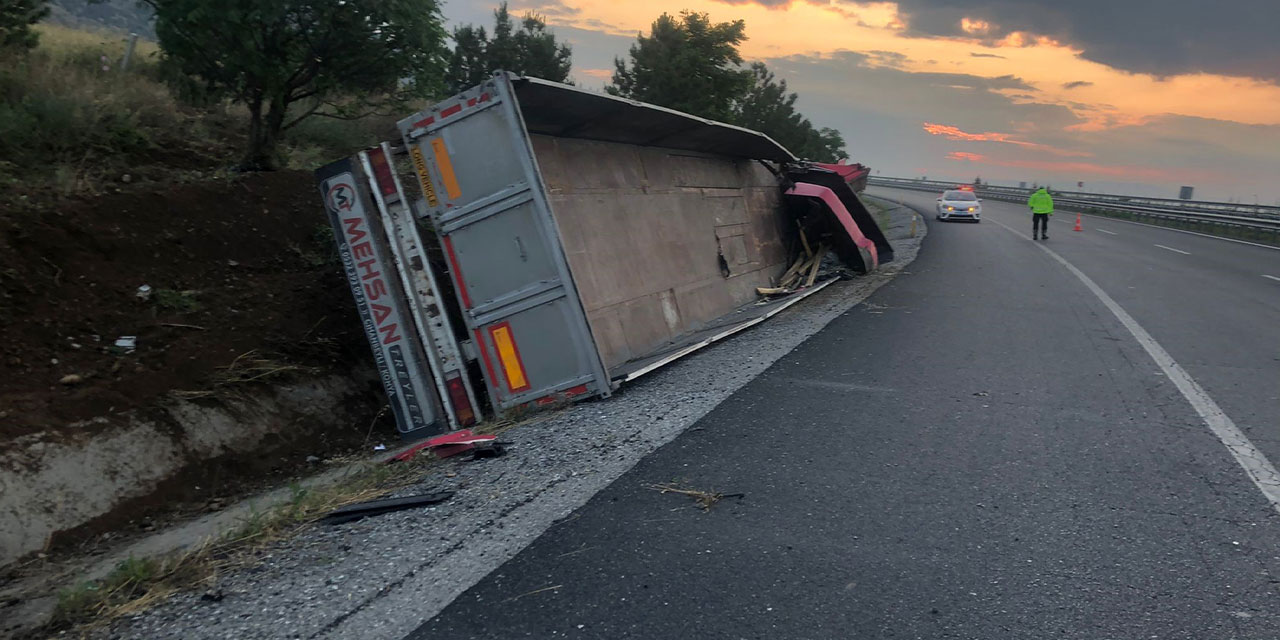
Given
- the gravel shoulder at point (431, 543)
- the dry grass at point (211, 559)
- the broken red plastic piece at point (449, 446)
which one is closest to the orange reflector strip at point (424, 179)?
the gravel shoulder at point (431, 543)

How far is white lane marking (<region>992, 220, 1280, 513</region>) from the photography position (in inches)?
187

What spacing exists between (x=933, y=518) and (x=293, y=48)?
974 centimetres

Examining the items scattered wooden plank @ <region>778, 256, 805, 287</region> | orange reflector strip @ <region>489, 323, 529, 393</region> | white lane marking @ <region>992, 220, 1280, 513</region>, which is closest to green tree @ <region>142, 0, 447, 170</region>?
orange reflector strip @ <region>489, 323, 529, 393</region>

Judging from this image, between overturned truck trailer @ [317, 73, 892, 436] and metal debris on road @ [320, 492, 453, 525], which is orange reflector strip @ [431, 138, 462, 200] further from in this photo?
metal debris on road @ [320, 492, 453, 525]

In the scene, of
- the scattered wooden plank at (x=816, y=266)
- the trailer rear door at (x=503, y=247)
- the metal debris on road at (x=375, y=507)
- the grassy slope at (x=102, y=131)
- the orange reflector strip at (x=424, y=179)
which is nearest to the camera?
Answer: the metal debris on road at (x=375, y=507)

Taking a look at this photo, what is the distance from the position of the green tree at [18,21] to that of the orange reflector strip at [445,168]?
23.5 feet

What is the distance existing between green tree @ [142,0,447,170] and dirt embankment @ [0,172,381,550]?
141 cm

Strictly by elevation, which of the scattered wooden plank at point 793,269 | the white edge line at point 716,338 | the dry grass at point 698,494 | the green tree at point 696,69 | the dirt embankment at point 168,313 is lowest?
the dry grass at point 698,494

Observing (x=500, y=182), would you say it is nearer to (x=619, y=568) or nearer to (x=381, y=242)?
(x=381, y=242)

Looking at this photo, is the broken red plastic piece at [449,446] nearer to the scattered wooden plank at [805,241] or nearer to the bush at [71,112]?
the bush at [71,112]

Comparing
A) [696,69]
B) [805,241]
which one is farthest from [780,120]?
[805,241]

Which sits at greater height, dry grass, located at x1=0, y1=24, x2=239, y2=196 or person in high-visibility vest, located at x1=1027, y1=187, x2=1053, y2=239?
dry grass, located at x1=0, y1=24, x2=239, y2=196

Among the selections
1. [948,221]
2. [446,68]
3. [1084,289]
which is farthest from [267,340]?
[948,221]

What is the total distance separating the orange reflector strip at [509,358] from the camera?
7465 millimetres
